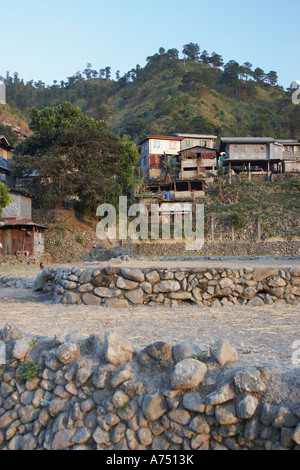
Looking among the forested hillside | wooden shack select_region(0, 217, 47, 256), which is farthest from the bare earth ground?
the forested hillside

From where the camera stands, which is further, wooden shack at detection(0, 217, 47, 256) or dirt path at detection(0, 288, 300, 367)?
wooden shack at detection(0, 217, 47, 256)

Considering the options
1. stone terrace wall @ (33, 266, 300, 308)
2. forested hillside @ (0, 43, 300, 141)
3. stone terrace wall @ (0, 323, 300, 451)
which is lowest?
stone terrace wall @ (0, 323, 300, 451)

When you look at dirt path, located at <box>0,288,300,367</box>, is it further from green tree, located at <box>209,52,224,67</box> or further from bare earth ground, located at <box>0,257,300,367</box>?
green tree, located at <box>209,52,224,67</box>

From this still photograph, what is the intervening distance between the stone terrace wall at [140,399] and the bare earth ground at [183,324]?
0.54m

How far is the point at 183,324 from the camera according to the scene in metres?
5.68

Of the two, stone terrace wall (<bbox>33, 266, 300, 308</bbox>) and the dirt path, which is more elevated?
stone terrace wall (<bbox>33, 266, 300, 308</bbox>)

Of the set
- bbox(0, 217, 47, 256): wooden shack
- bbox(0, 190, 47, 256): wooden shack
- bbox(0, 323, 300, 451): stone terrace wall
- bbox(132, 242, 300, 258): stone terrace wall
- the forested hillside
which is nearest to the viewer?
bbox(0, 323, 300, 451): stone terrace wall

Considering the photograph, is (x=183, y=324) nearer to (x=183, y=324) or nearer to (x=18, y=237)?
(x=183, y=324)

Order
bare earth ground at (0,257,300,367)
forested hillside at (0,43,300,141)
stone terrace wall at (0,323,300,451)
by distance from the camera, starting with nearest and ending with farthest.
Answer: stone terrace wall at (0,323,300,451) → bare earth ground at (0,257,300,367) → forested hillside at (0,43,300,141)

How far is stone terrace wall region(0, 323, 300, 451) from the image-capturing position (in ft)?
9.59

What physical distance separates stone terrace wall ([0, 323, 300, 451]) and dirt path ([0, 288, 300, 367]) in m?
0.56

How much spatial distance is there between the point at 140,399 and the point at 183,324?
8.26 ft

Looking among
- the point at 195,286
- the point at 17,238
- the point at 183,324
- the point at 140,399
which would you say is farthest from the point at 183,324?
the point at 17,238

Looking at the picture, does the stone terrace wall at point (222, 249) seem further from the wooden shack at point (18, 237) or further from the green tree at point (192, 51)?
the green tree at point (192, 51)
